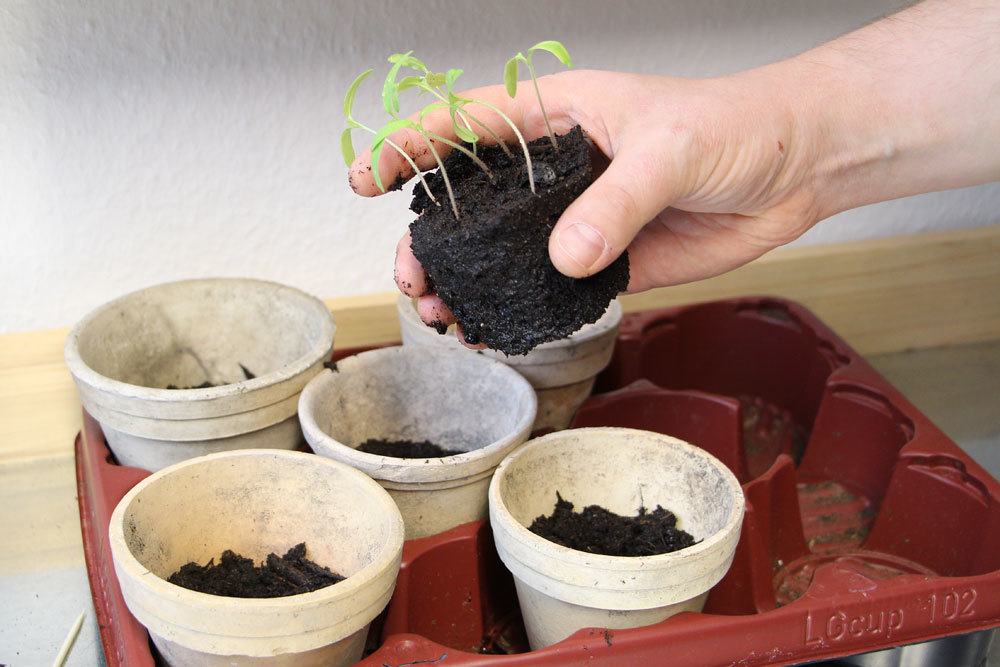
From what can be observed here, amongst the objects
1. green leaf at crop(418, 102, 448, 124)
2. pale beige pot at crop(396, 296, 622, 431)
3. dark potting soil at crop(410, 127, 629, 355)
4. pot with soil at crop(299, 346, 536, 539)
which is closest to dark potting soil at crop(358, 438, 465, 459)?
pot with soil at crop(299, 346, 536, 539)

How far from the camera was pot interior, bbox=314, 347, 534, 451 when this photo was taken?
0.91m

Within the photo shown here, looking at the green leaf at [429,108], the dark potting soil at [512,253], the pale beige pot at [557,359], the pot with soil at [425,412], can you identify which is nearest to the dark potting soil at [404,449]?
the pot with soil at [425,412]

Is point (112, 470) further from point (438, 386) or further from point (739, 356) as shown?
point (739, 356)

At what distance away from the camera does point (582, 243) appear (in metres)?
0.62

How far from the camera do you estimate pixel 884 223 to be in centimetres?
129

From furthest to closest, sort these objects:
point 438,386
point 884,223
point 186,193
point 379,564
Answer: point 884,223, point 186,193, point 438,386, point 379,564

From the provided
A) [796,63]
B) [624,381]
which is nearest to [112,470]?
[624,381]

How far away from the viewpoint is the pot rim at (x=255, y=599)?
0.61 meters

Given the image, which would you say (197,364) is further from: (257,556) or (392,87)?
(392,87)

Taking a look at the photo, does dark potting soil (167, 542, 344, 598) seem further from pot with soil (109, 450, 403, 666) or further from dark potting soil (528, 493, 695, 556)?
dark potting soil (528, 493, 695, 556)

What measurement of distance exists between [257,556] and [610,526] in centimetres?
31

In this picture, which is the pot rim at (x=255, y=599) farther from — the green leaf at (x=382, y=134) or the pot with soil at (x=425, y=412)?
the green leaf at (x=382, y=134)

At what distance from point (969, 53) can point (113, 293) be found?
0.91 meters

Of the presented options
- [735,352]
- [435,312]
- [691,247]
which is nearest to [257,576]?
[435,312]
